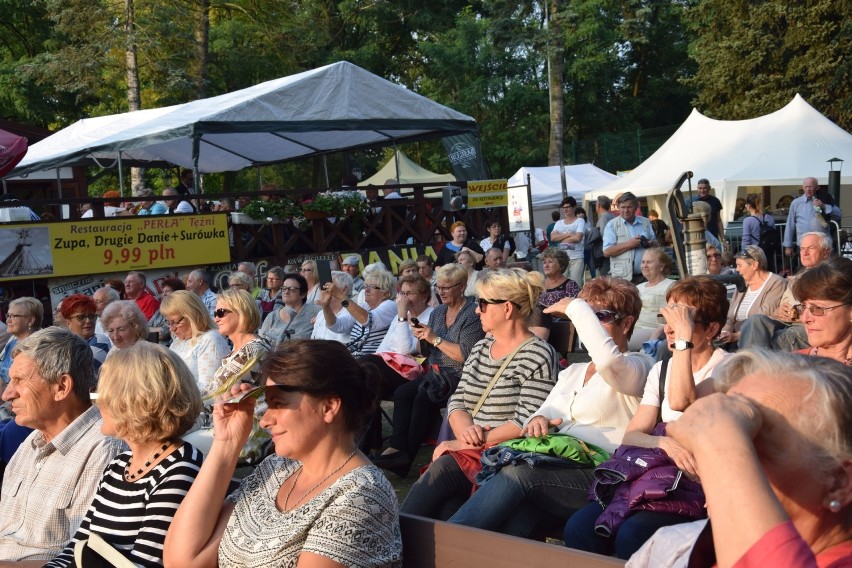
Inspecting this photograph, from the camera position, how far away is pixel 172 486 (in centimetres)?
317

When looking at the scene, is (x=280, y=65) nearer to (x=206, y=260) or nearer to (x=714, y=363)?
(x=206, y=260)

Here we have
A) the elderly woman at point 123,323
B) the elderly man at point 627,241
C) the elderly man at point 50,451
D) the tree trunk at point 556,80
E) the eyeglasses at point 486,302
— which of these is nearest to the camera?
the elderly man at point 50,451

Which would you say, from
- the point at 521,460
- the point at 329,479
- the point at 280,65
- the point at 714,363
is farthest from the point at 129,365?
the point at 280,65

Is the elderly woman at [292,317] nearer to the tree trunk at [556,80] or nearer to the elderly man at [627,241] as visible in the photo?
the elderly man at [627,241]

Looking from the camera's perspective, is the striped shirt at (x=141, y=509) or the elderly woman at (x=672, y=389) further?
the elderly woman at (x=672, y=389)

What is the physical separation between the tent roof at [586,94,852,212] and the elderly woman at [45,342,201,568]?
1907 cm

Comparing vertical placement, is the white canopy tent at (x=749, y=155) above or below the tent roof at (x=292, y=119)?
below

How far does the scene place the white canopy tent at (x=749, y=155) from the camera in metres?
20.8

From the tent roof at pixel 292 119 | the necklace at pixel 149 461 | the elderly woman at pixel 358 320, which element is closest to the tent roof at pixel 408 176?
the tent roof at pixel 292 119

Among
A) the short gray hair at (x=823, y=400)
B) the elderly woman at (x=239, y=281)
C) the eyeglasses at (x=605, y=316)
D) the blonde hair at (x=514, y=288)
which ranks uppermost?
the short gray hair at (x=823, y=400)

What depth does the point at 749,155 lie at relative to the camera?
70.6ft

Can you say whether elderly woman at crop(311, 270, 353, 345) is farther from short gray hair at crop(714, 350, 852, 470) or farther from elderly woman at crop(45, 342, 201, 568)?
short gray hair at crop(714, 350, 852, 470)

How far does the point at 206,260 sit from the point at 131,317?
268 inches

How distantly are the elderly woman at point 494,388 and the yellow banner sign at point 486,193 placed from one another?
9984 mm
